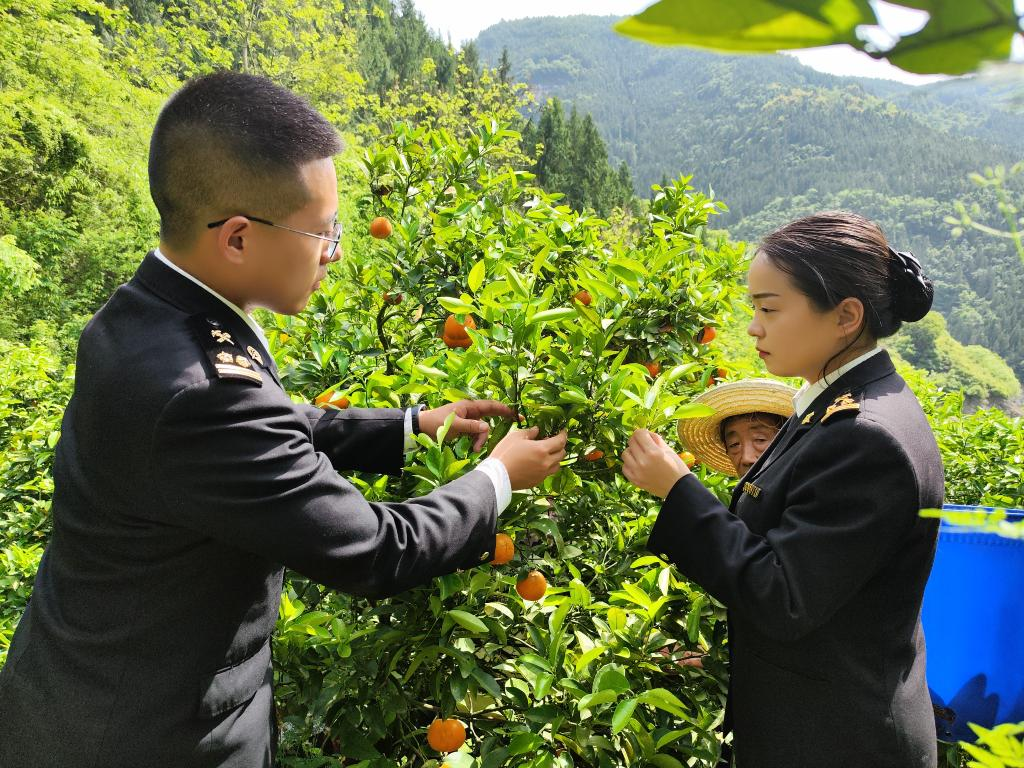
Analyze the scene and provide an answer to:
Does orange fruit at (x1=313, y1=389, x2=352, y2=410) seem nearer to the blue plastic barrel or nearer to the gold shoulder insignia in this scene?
the gold shoulder insignia

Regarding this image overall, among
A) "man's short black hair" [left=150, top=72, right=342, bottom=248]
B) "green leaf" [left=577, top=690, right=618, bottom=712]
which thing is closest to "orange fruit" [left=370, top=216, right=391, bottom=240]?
"man's short black hair" [left=150, top=72, right=342, bottom=248]

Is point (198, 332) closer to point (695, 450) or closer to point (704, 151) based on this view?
point (695, 450)

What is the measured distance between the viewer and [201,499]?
104cm

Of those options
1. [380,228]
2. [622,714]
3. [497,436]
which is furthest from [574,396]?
[380,228]

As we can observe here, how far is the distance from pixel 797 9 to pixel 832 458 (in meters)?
1.03

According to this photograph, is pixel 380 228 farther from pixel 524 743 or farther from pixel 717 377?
pixel 524 743

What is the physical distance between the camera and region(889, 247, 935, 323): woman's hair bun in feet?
4.43

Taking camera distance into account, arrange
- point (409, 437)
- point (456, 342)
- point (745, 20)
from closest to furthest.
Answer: point (745, 20) < point (409, 437) < point (456, 342)

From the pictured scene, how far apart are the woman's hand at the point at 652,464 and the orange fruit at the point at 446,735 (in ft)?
1.95

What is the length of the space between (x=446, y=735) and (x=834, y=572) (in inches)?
30.8

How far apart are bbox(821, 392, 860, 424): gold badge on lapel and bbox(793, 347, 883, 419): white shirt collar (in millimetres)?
80

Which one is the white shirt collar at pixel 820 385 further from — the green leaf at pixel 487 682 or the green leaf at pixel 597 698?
the green leaf at pixel 487 682

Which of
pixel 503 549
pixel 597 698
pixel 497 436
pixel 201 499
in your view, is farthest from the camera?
pixel 497 436

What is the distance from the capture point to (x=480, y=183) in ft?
9.25
